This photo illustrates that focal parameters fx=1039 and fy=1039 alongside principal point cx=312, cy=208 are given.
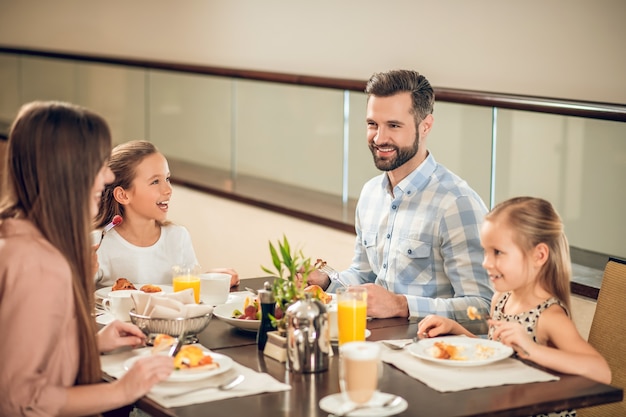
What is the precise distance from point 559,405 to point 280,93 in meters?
3.96

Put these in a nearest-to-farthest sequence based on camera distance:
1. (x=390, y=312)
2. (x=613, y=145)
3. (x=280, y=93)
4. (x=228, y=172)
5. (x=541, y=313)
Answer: (x=541, y=313) < (x=390, y=312) < (x=613, y=145) < (x=280, y=93) < (x=228, y=172)

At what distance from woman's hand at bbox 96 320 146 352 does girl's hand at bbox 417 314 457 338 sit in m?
0.70

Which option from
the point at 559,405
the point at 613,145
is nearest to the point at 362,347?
the point at 559,405

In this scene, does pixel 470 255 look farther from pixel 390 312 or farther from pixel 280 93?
pixel 280 93

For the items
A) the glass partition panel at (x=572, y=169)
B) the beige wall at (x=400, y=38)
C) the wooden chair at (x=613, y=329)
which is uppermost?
the beige wall at (x=400, y=38)

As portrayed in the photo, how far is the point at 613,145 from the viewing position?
3.86 metres

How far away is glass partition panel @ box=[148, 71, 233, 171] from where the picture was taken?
21.2ft

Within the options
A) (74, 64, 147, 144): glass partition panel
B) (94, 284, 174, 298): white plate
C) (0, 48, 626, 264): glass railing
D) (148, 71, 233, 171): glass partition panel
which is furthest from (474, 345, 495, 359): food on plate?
(74, 64, 147, 144): glass partition panel

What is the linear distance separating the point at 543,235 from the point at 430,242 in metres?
0.65

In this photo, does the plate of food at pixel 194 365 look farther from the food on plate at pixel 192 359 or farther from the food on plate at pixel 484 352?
the food on plate at pixel 484 352

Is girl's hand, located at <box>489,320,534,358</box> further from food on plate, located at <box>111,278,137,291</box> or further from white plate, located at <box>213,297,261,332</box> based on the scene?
food on plate, located at <box>111,278,137,291</box>

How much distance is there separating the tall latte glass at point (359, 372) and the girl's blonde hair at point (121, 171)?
1578mm

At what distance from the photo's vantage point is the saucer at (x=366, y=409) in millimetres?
2049

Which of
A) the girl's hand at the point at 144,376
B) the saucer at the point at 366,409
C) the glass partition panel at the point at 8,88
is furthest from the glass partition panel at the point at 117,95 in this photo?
the saucer at the point at 366,409
